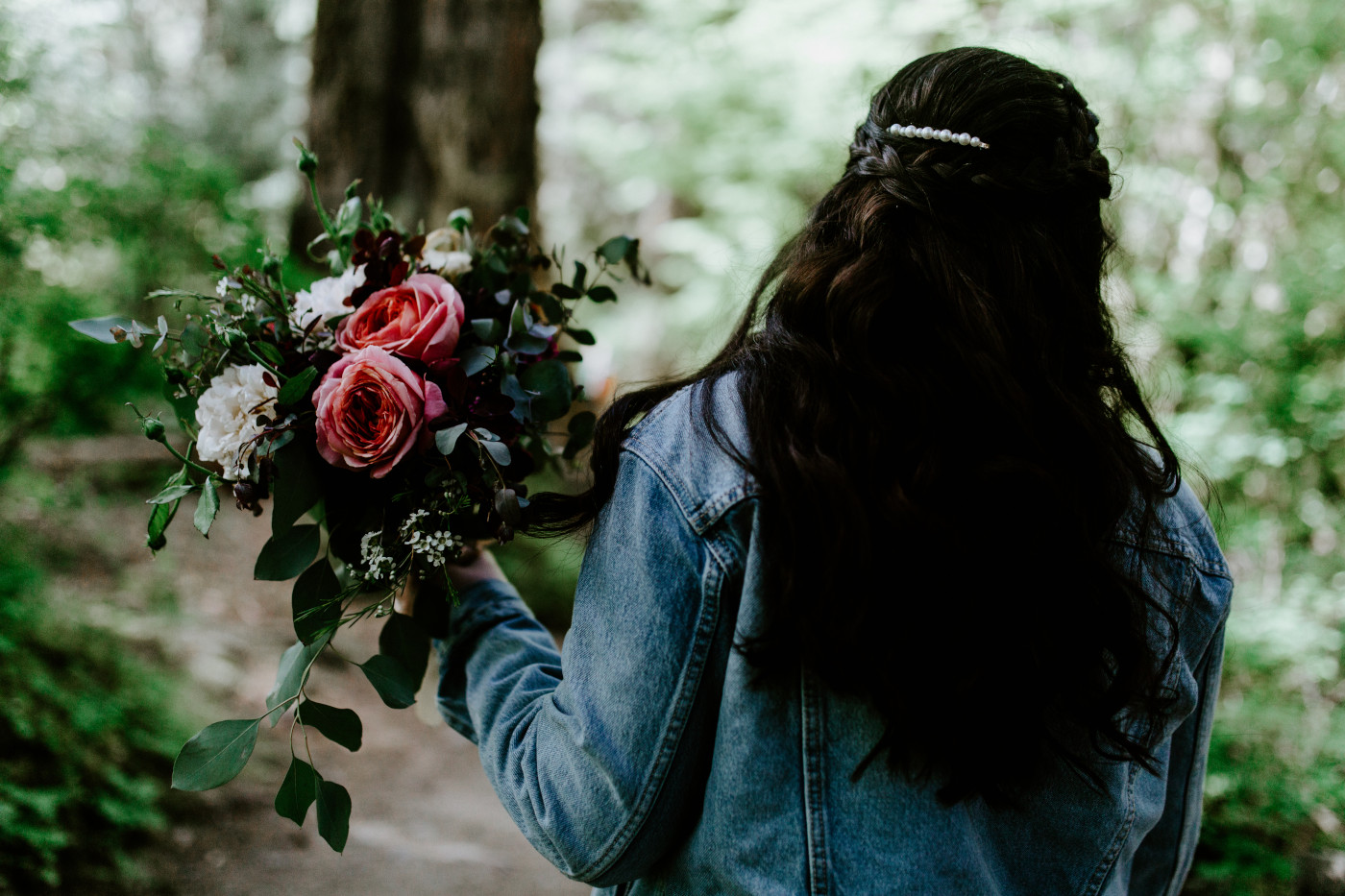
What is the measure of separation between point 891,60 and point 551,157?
6739 millimetres

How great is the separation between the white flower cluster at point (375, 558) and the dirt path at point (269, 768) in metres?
0.66

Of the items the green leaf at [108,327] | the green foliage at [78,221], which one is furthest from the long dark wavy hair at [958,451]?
the green foliage at [78,221]

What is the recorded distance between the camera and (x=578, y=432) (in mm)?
1730

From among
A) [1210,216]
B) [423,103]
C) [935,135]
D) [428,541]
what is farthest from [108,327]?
[1210,216]

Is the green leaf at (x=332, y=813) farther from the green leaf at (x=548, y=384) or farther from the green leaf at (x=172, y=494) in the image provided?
the green leaf at (x=548, y=384)

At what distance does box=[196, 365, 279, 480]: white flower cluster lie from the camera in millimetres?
1300

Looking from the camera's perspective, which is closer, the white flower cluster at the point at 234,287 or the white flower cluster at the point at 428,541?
the white flower cluster at the point at 428,541

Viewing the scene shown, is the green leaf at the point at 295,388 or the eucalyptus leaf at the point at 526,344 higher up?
the eucalyptus leaf at the point at 526,344

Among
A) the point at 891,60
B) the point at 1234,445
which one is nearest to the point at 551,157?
the point at 891,60

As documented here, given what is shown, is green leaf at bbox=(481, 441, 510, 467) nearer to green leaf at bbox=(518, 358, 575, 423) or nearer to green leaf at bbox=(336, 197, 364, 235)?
green leaf at bbox=(518, 358, 575, 423)

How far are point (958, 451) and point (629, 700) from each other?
0.50 m

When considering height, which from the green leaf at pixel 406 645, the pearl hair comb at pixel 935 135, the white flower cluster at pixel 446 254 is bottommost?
the green leaf at pixel 406 645

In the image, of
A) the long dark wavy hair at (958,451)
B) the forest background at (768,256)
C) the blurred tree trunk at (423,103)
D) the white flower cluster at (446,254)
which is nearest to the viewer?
the long dark wavy hair at (958,451)

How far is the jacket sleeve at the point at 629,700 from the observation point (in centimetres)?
108
